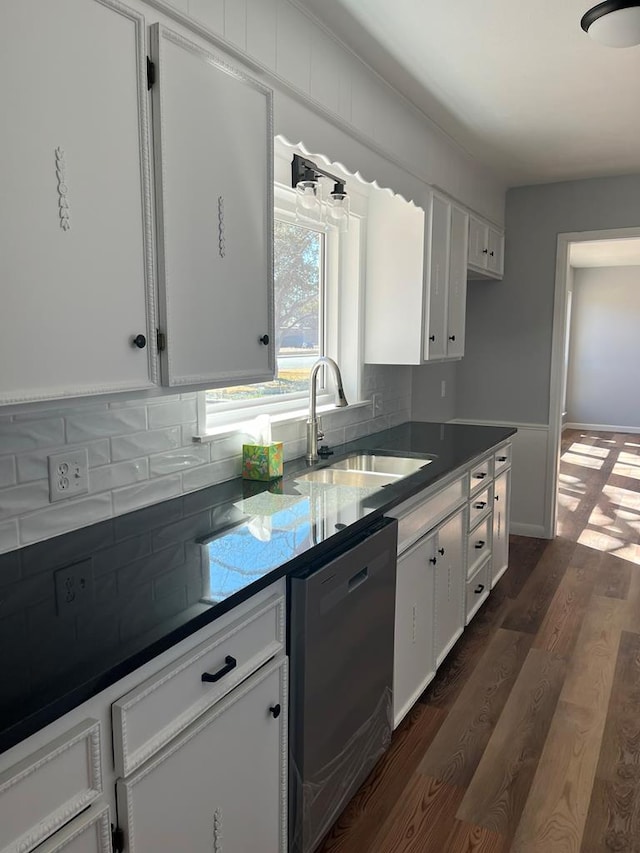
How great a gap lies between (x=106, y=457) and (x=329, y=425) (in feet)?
4.75

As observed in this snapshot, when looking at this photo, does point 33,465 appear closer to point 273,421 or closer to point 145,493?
point 145,493

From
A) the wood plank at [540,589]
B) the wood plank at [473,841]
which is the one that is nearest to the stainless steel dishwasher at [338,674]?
the wood plank at [473,841]

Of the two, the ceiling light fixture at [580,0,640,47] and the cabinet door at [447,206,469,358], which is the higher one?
the ceiling light fixture at [580,0,640,47]

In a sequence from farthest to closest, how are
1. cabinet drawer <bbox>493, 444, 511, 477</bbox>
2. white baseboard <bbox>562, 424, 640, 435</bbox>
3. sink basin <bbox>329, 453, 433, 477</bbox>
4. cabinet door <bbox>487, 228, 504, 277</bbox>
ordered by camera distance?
white baseboard <bbox>562, 424, 640, 435</bbox>
cabinet door <bbox>487, 228, 504, 277</bbox>
cabinet drawer <bbox>493, 444, 511, 477</bbox>
sink basin <bbox>329, 453, 433, 477</bbox>

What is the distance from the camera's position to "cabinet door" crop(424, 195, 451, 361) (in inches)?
135

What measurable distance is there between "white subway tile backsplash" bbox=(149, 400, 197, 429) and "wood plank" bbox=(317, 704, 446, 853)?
1294 mm

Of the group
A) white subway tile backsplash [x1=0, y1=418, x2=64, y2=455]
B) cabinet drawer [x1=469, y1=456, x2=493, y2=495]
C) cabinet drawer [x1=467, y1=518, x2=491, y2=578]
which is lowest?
cabinet drawer [x1=467, y1=518, x2=491, y2=578]

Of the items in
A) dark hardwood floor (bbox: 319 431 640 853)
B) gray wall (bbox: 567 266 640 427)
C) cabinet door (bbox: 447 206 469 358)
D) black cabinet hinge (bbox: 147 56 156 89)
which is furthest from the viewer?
gray wall (bbox: 567 266 640 427)

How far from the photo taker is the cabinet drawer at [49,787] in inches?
37.0

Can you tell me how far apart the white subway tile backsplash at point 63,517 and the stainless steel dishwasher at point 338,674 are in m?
0.57

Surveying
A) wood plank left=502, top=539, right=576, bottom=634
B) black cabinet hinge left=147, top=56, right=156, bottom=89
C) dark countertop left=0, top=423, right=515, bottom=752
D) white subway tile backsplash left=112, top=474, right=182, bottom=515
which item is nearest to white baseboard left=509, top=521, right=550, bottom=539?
wood plank left=502, top=539, right=576, bottom=634

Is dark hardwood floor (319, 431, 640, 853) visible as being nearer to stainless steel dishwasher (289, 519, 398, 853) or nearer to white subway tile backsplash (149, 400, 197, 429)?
stainless steel dishwasher (289, 519, 398, 853)

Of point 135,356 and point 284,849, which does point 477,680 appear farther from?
point 135,356

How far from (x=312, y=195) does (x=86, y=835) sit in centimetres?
207
